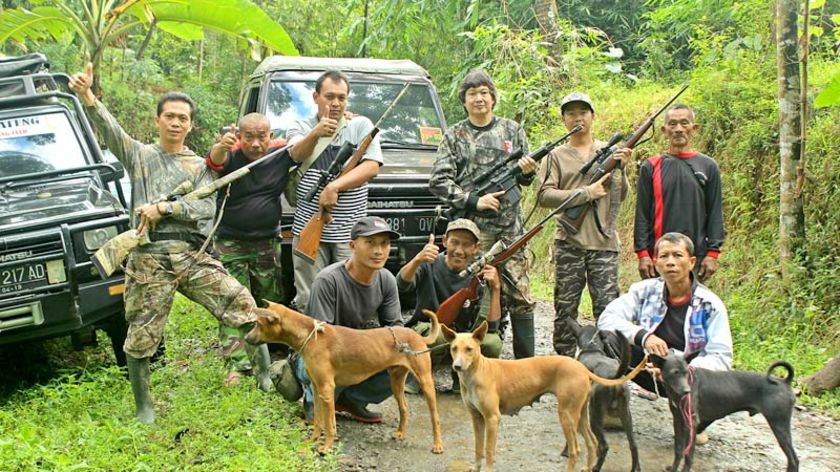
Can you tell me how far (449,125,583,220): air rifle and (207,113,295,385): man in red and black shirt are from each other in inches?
52.6

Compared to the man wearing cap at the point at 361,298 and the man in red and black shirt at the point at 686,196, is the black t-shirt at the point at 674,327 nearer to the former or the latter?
the man in red and black shirt at the point at 686,196

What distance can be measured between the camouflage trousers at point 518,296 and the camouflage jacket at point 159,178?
2019 mm

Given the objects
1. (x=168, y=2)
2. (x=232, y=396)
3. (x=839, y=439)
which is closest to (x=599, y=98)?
(x=168, y=2)

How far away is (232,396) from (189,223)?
1.15 metres

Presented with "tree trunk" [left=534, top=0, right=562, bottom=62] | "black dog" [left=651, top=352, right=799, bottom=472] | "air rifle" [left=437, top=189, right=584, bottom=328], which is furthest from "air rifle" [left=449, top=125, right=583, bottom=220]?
"tree trunk" [left=534, top=0, right=562, bottom=62]

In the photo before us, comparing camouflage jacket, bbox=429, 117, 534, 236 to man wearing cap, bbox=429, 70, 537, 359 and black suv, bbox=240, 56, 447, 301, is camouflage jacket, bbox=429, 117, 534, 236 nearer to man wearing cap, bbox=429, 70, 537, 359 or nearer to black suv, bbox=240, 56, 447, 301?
man wearing cap, bbox=429, 70, 537, 359

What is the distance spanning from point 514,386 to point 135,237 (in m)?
2.47

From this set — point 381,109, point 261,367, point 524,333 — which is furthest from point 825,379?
point 381,109

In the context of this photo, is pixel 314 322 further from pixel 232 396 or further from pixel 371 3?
pixel 371 3

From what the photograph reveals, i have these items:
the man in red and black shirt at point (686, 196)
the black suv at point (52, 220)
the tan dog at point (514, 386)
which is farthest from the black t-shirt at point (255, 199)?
the man in red and black shirt at point (686, 196)

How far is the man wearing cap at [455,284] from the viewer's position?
5398mm

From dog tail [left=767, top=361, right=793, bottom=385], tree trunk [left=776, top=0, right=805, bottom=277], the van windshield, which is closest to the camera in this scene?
dog tail [left=767, top=361, right=793, bottom=385]

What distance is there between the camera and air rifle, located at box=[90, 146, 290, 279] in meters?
4.79

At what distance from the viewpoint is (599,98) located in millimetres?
11758
